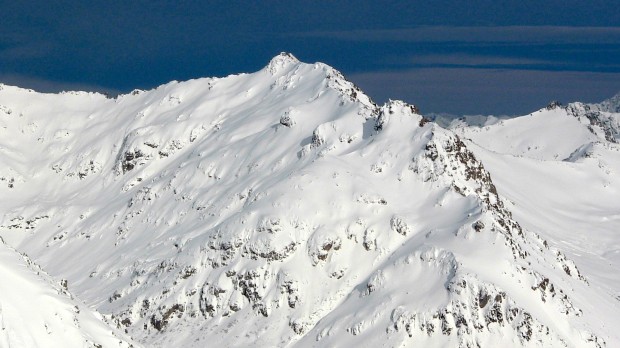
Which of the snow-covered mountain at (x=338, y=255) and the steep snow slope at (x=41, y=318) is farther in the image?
the snow-covered mountain at (x=338, y=255)

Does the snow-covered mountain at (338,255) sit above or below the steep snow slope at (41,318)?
above

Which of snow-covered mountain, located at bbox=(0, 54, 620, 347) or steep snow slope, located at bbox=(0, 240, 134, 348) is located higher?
snow-covered mountain, located at bbox=(0, 54, 620, 347)

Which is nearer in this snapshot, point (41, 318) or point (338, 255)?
point (41, 318)

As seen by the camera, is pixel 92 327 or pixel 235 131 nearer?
pixel 92 327

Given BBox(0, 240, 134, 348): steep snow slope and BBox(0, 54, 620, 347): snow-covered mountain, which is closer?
BBox(0, 240, 134, 348): steep snow slope

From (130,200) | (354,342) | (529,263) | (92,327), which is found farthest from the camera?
(130,200)

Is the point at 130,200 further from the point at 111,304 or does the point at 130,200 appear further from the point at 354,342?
the point at 354,342

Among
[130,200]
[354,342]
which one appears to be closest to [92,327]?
[354,342]

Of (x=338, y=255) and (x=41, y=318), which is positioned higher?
(x=338, y=255)
